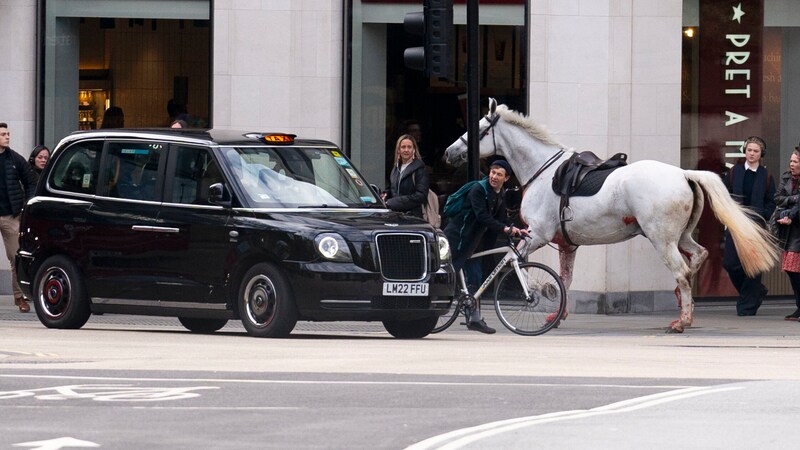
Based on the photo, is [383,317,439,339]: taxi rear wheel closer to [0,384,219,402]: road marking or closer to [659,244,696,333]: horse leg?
[659,244,696,333]: horse leg

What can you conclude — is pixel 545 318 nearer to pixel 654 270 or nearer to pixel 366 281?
pixel 366 281

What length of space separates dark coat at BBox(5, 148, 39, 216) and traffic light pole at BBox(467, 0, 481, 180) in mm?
5152

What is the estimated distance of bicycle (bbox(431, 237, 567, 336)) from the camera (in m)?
16.9

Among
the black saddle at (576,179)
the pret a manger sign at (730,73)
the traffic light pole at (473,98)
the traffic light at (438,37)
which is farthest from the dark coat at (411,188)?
the pret a manger sign at (730,73)

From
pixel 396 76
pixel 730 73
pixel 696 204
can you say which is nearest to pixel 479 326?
pixel 696 204

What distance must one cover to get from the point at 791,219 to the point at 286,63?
6.18 m

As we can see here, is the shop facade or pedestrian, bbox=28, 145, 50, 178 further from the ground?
the shop facade

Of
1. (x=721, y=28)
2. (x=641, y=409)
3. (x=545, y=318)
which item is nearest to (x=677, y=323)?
(x=545, y=318)

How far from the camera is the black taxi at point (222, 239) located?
15.1 meters

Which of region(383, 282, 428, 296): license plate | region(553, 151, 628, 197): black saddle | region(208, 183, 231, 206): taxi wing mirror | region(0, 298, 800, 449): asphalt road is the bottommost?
region(0, 298, 800, 449): asphalt road

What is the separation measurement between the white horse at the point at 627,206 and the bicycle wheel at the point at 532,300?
0.95 meters

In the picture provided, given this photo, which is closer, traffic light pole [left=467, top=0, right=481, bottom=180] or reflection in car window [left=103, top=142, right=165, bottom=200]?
reflection in car window [left=103, top=142, right=165, bottom=200]

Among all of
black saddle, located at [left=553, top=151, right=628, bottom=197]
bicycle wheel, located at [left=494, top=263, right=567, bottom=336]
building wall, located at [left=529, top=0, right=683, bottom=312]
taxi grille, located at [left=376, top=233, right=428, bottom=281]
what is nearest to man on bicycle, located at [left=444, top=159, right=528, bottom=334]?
bicycle wheel, located at [left=494, top=263, right=567, bottom=336]

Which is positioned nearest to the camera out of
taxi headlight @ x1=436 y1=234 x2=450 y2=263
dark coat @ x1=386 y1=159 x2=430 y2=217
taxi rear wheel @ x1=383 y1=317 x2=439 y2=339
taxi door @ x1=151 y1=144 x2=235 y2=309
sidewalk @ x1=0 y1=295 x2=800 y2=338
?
taxi door @ x1=151 y1=144 x2=235 y2=309
